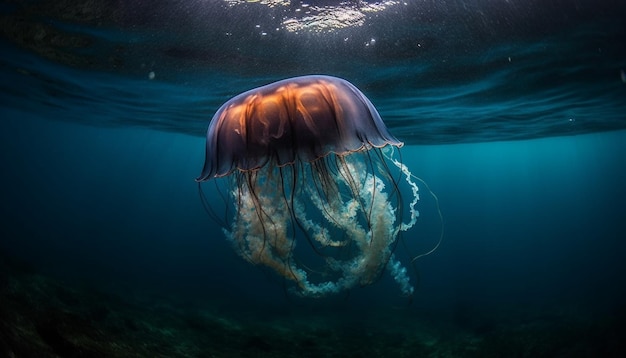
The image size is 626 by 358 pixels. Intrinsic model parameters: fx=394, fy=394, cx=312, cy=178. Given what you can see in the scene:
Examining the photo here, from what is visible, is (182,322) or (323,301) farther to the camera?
(323,301)

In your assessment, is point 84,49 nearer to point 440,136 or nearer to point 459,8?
point 459,8

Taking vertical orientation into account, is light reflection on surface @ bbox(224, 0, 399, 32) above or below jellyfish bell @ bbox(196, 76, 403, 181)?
above

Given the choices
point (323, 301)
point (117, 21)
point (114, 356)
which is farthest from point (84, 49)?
point (323, 301)

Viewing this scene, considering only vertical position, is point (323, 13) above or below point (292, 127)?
above

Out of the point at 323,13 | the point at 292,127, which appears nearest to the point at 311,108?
the point at 292,127

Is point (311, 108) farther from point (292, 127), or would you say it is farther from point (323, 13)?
point (323, 13)

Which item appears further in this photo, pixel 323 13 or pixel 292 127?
pixel 323 13

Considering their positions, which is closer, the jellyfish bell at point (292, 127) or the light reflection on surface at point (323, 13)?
the jellyfish bell at point (292, 127)

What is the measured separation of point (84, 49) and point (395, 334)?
10.1m

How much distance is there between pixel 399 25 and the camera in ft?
17.6

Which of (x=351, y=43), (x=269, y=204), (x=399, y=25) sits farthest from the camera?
(x=351, y=43)

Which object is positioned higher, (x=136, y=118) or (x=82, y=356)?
(x=136, y=118)

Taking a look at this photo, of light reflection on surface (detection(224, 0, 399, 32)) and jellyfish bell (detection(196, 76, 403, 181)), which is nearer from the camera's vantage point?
jellyfish bell (detection(196, 76, 403, 181))

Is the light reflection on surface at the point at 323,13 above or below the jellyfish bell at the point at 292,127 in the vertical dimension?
above
